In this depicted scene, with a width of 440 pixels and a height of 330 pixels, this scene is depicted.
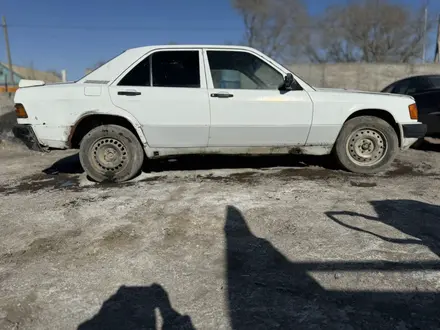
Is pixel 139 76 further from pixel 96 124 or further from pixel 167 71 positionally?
pixel 96 124

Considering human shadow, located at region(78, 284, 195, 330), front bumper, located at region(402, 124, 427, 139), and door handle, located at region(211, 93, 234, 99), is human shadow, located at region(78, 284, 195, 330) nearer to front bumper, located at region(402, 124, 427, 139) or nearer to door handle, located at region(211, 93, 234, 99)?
door handle, located at region(211, 93, 234, 99)

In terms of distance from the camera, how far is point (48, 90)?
14.3 ft

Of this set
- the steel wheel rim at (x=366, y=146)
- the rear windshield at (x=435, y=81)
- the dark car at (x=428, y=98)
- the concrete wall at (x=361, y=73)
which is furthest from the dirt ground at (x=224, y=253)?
the concrete wall at (x=361, y=73)

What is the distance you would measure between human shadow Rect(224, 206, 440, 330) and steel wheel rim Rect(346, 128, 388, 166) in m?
2.60

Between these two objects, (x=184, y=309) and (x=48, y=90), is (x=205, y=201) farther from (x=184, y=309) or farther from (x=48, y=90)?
(x=48, y=90)

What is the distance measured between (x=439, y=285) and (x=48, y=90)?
448cm

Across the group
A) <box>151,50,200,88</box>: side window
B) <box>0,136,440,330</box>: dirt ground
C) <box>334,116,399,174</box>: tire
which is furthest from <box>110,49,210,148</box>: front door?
<box>334,116,399,174</box>: tire

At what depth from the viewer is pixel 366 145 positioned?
491 centimetres

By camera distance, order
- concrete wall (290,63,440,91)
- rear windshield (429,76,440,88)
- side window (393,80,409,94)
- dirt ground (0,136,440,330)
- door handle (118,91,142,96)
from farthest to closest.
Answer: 1. concrete wall (290,63,440,91)
2. side window (393,80,409,94)
3. rear windshield (429,76,440,88)
4. door handle (118,91,142,96)
5. dirt ground (0,136,440,330)

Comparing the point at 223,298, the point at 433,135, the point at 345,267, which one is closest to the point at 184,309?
the point at 223,298

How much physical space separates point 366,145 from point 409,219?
1823mm

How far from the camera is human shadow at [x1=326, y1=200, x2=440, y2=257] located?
2.86 metres

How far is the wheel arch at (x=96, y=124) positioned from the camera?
4.44 metres

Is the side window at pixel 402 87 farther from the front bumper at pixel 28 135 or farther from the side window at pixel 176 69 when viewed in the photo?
the front bumper at pixel 28 135
